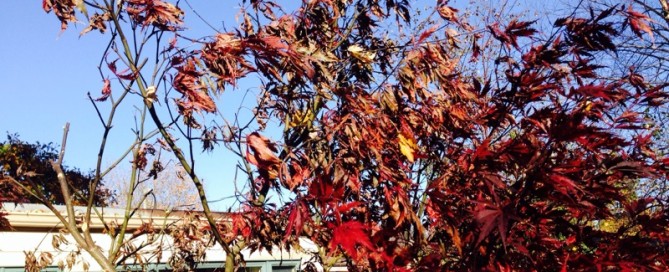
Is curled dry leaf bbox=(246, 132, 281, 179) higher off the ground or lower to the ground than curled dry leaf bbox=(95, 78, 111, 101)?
lower

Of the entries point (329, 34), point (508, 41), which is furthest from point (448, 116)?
point (329, 34)

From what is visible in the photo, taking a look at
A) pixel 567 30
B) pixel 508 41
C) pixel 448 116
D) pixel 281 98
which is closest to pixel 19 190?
pixel 281 98

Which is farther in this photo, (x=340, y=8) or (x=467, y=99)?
(x=340, y=8)

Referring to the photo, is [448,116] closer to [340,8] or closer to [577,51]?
[577,51]

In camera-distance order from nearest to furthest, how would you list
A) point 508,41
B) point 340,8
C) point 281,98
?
1. point 508,41
2. point 281,98
3. point 340,8

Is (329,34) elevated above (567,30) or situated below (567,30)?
above

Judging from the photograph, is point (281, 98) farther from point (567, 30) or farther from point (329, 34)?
point (567, 30)

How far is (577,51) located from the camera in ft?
10.1

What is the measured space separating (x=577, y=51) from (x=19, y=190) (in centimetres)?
347

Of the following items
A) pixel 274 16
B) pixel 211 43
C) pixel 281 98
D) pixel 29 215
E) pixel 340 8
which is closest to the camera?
pixel 211 43

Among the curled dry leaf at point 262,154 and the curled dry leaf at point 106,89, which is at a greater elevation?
the curled dry leaf at point 106,89

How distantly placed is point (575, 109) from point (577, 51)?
35 centimetres

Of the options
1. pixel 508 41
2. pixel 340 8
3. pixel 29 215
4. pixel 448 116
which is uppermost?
pixel 340 8

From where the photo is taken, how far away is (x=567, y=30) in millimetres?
3078
